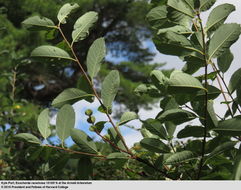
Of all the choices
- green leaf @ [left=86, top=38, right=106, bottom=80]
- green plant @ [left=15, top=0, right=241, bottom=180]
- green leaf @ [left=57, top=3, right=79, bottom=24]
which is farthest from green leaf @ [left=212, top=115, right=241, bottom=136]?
green leaf @ [left=57, top=3, right=79, bottom=24]

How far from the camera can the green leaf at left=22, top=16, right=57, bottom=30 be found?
552mm

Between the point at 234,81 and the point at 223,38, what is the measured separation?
4.4 inches

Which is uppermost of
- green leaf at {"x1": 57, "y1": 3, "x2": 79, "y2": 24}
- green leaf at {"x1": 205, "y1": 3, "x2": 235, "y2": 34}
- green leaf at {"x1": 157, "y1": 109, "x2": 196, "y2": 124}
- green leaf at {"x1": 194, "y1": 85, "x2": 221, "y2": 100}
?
green leaf at {"x1": 205, "y1": 3, "x2": 235, "y2": 34}

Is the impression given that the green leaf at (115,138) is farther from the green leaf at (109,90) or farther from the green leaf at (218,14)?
the green leaf at (218,14)

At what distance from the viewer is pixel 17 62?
Answer: 2320 mm

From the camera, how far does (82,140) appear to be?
0.53 m

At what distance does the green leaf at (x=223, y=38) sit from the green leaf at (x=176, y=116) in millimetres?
94

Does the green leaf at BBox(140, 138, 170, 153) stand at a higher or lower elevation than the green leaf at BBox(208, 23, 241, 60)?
lower

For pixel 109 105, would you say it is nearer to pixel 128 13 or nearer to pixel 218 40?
pixel 218 40

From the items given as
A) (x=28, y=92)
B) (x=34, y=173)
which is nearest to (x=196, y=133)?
(x=34, y=173)

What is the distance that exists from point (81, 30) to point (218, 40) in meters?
0.24

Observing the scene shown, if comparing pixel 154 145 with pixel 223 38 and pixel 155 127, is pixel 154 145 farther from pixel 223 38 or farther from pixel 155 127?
pixel 223 38

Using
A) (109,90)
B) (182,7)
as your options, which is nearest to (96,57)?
(109,90)

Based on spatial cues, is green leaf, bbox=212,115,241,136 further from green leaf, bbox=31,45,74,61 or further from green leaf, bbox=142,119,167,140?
green leaf, bbox=31,45,74,61
